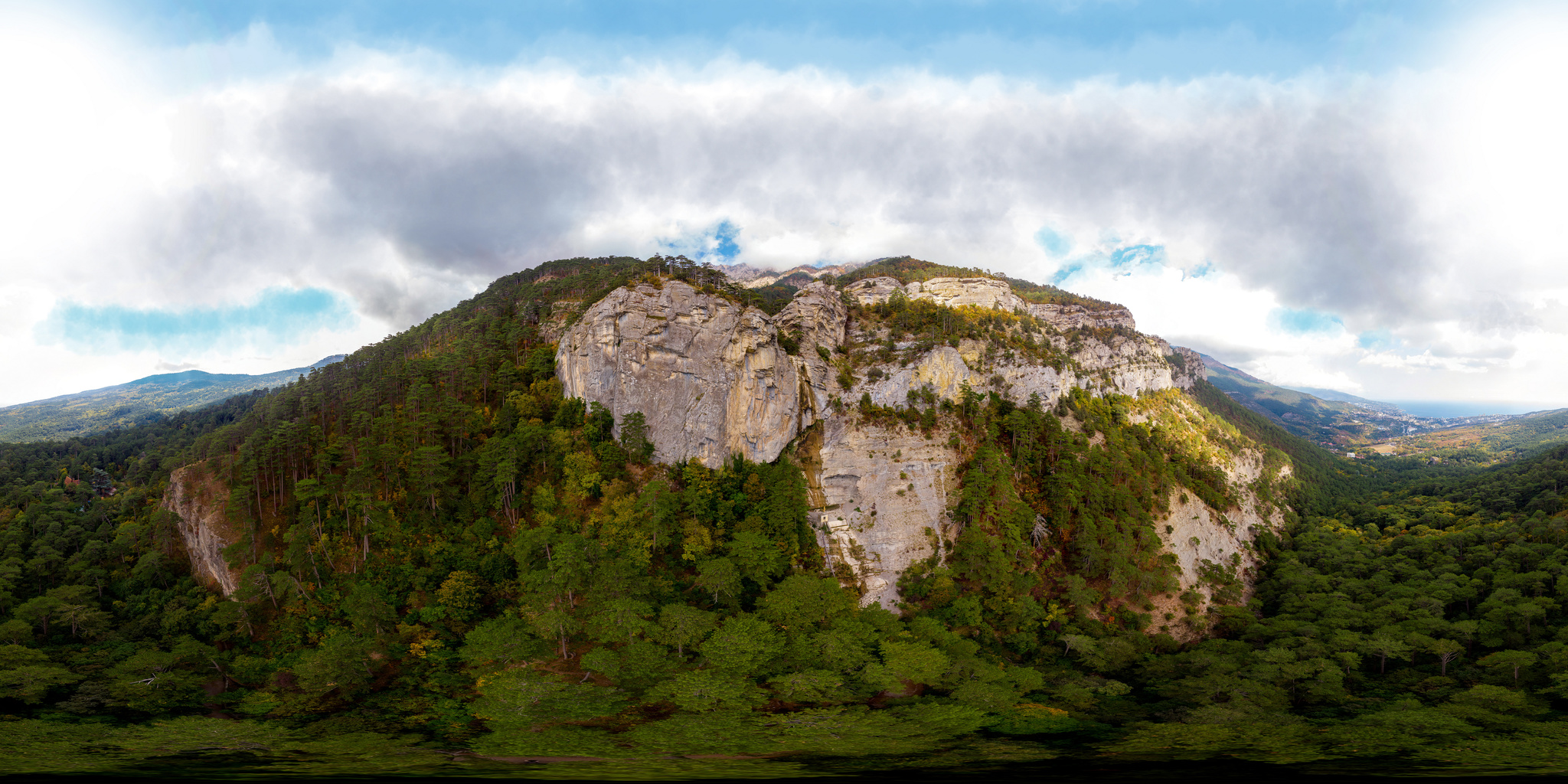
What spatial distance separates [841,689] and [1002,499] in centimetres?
3513

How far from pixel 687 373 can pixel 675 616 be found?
32.8 metres

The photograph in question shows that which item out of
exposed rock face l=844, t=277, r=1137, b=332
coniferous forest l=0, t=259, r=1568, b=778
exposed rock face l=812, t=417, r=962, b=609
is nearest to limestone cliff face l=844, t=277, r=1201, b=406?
exposed rock face l=844, t=277, r=1137, b=332

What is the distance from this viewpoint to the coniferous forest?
38375 millimetres

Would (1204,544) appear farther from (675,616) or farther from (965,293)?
(675,616)

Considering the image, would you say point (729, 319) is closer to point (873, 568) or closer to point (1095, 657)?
point (873, 568)

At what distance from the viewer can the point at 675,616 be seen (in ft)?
162

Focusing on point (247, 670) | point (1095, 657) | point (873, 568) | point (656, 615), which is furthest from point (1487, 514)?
point (247, 670)

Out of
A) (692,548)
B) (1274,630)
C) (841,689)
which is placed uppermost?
(692,548)

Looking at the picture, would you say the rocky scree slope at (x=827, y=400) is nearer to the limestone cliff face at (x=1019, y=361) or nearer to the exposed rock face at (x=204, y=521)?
the limestone cliff face at (x=1019, y=361)

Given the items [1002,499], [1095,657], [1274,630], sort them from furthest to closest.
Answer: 1. [1002,499]
2. [1274,630]
3. [1095,657]

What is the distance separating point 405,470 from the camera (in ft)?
208

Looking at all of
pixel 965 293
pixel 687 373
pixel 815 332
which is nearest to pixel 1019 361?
pixel 815 332

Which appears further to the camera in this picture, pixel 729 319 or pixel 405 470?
pixel 729 319

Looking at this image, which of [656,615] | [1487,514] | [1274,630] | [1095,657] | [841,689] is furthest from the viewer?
[1487,514]
